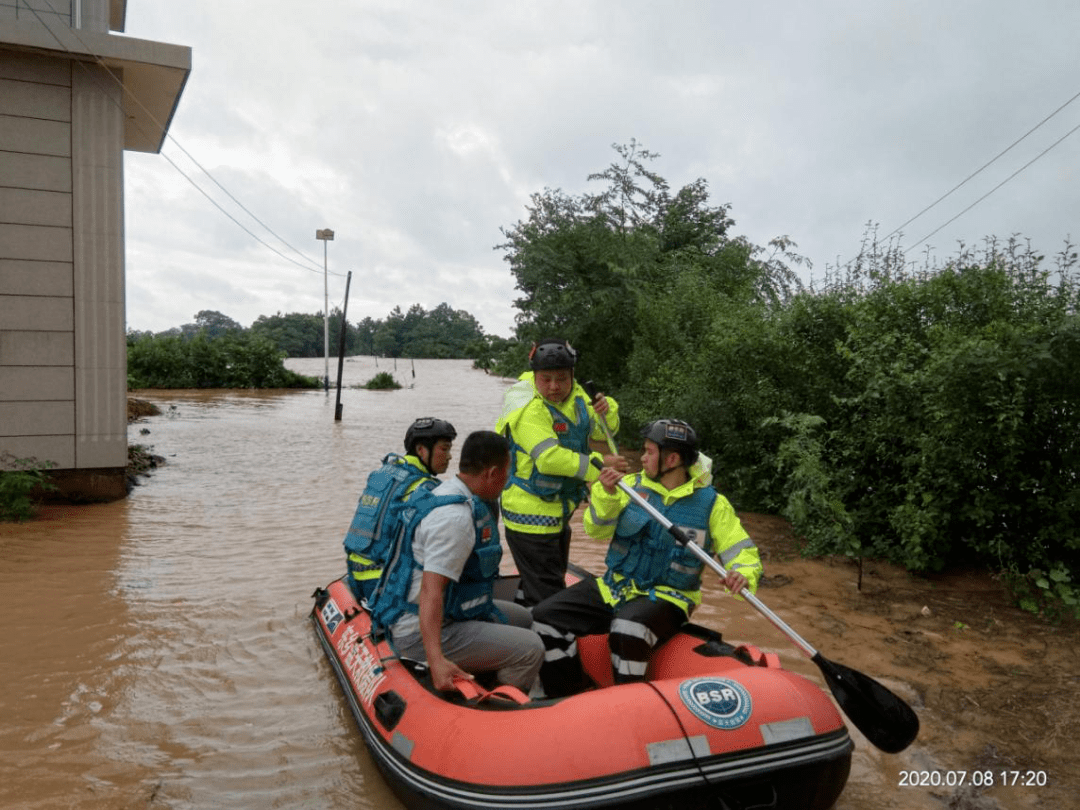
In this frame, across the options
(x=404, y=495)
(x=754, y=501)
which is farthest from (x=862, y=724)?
(x=754, y=501)

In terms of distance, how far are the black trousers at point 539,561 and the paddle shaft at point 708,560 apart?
0.67 m

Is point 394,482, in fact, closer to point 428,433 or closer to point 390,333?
point 428,433

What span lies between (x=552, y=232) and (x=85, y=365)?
10510 mm

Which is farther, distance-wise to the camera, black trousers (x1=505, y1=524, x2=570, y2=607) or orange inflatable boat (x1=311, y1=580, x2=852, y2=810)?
black trousers (x1=505, y1=524, x2=570, y2=607)

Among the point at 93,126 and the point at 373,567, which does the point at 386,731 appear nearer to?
the point at 373,567

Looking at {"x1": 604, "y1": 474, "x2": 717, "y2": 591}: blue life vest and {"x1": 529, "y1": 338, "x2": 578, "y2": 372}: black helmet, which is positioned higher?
{"x1": 529, "y1": 338, "x2": 578, "y2": 372}: black helmet

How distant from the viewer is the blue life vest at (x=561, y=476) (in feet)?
14.5

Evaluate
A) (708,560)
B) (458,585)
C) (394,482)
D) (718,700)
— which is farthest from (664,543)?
(394,482)

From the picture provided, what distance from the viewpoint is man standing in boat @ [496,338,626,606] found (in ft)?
14.4

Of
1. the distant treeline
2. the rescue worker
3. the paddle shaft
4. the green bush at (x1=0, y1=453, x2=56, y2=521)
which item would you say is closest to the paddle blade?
the paddle shaft

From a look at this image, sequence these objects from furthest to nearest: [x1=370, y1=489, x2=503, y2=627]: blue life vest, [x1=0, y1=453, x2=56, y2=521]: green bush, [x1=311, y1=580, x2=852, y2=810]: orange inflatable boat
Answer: [x1=0, y1=453, x2=56, y2=521]: green bush < [x1=370, y1=489, x2=503, y2=627]: blue life vest < [x1=311, y1=580, x2=852, y2=810]: orange inflatable boat

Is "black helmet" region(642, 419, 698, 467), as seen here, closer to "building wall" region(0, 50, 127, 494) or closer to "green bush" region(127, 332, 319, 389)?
"building wall" region(0, 50, 127, 494)

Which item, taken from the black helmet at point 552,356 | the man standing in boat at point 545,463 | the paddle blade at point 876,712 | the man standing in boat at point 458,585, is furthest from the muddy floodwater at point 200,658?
the black helmet at point 552,356

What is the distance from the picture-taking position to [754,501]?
1013cm
